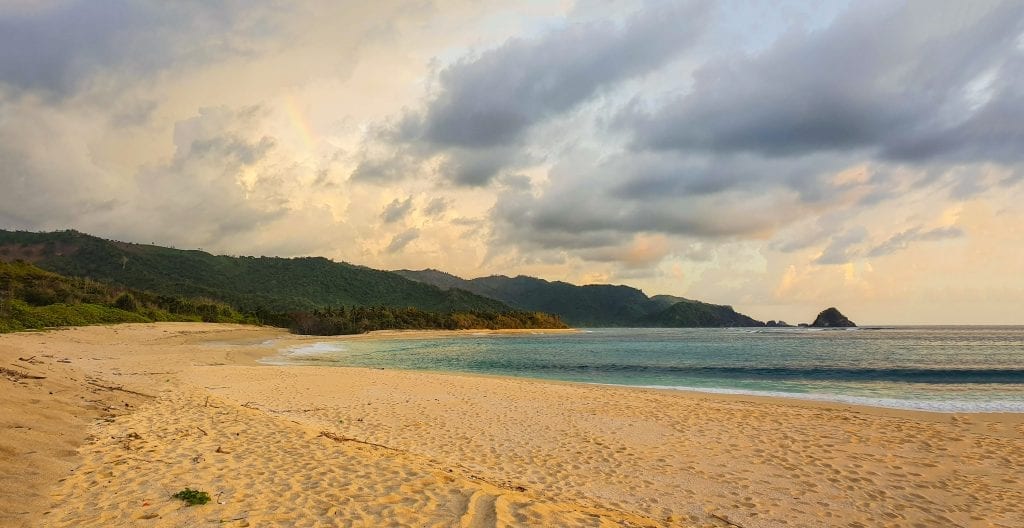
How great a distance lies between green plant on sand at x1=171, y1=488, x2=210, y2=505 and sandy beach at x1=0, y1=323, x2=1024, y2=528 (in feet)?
0.36

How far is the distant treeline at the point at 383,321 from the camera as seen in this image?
102812 millimetres

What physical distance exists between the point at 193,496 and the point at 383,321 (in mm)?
116381

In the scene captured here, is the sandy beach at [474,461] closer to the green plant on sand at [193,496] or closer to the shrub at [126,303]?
the green plant on sand at [193,496]

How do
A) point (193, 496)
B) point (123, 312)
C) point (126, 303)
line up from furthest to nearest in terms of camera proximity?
point (126, 303), point (123, 312), point (193, 496)

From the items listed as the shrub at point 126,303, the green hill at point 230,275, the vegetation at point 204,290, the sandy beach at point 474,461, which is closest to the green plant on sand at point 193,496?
the sandy beach at point 474,461

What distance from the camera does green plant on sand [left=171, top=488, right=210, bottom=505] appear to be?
720cm

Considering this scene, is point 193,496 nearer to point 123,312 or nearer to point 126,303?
point 123,312

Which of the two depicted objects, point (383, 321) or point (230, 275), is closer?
point (383, 321)

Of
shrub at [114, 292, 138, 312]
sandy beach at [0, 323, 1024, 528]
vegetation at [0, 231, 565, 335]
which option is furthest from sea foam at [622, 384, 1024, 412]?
shrub at [114, 292, 138, 312]

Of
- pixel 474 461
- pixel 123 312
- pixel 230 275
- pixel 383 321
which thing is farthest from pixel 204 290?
pixel 474 461

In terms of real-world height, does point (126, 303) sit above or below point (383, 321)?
above

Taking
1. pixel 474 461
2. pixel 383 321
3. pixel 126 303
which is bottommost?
pixel 474 461

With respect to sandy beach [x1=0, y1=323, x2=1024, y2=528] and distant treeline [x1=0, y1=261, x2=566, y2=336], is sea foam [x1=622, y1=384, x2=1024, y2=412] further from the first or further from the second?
distant treeline [x1=0, y1=261, x2=566, y2=336]

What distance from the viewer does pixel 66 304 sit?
53875 millimetres
